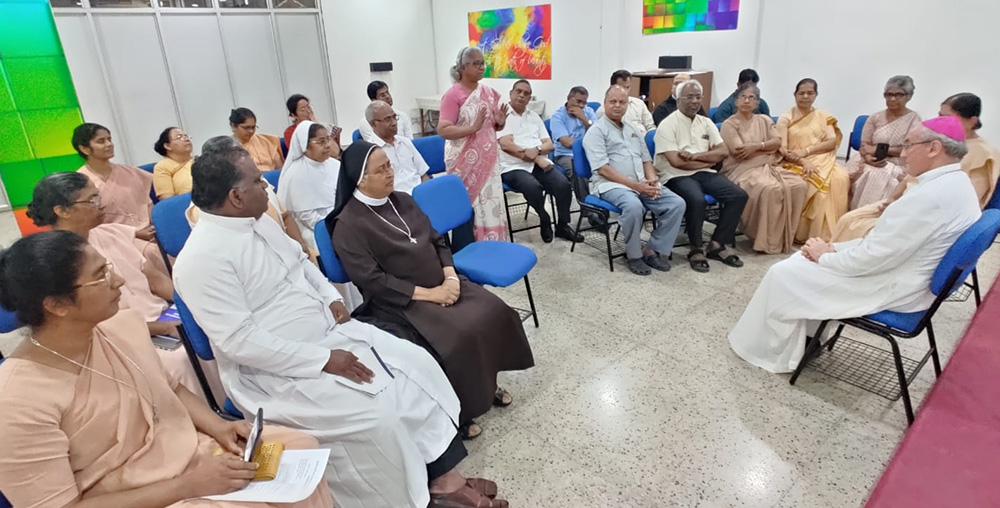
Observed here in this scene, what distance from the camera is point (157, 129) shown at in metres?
6.55

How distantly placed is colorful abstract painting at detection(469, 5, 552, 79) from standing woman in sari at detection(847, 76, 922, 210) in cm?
430

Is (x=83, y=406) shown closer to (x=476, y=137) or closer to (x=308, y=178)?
(x=308, y=178)

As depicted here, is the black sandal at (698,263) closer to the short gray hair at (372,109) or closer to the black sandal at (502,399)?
the black sandal at (502,399)

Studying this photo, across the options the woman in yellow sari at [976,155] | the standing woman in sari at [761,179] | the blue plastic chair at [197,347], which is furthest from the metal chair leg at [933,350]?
the blue plastic chair at [197,347]

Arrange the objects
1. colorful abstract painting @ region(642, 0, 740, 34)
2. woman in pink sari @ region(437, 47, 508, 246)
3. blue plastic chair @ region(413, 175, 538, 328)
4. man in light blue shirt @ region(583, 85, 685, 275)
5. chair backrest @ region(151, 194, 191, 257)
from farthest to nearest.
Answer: colorful abstract painting @ region(642, 0, 740, 34), man in light blue shirt @ region(583, 85, 685, 275), woman in pink sari @ region(437, 47, 508, 246), blue plastic chair @ region(413, 175, 538, 328), chair backrest @ region(151, 194, 191, 257)

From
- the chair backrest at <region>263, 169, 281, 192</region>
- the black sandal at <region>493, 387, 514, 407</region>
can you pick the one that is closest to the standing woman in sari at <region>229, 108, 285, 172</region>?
the chair backrest at <region>263, 169, 281, 192</region>

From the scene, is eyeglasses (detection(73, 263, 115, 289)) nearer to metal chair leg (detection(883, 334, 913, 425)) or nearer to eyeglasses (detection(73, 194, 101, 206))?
eyeglasses (detection(73, 194, 101, 206))

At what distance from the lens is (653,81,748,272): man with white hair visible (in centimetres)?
393

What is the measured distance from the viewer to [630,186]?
3908 millimetres

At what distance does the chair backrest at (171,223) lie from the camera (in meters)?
2.41

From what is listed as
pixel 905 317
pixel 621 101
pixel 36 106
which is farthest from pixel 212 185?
pixel 36 106

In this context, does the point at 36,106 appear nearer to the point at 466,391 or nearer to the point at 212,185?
the point at 212,185

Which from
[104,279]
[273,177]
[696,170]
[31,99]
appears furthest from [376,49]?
[104,279]

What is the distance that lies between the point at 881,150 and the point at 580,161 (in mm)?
2309
